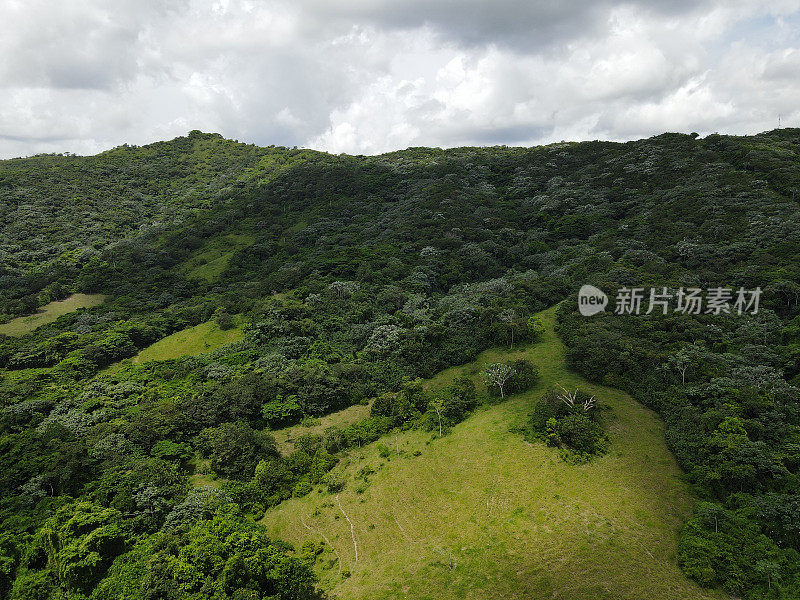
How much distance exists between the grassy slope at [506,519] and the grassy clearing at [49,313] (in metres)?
62.6

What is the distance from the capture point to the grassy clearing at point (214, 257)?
90562 mm

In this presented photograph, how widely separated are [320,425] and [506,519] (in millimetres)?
22233

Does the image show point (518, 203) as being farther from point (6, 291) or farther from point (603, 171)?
point (6, 291)

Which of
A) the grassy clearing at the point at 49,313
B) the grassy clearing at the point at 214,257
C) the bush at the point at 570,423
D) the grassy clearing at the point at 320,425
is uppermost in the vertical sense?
the grassy clearing at the point at 214,257

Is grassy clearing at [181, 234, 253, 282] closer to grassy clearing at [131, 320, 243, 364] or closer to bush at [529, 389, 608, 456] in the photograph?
grassy clearing at [131, 320, 243, 364]

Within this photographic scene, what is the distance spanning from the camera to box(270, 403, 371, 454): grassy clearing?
40719 mm

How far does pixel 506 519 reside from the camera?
89.4 ft

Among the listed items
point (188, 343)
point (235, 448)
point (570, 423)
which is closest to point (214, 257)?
point (188, 343)

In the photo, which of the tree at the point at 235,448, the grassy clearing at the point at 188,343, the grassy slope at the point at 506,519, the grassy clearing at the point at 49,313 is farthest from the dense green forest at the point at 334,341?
the grassy clearing at the point at 49,313

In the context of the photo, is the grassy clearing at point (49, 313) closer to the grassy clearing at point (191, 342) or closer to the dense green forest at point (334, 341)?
the dense green forest at point (334, 341)

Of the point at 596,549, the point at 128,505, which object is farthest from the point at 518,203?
the point at 128,505

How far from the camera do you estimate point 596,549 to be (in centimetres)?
2405

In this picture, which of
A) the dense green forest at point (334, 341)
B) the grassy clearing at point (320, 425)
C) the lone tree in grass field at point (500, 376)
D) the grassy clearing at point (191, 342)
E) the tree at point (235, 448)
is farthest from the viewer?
the grassy clearing at point (191, 342)

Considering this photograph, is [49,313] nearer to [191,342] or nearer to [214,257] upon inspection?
[214,257]
